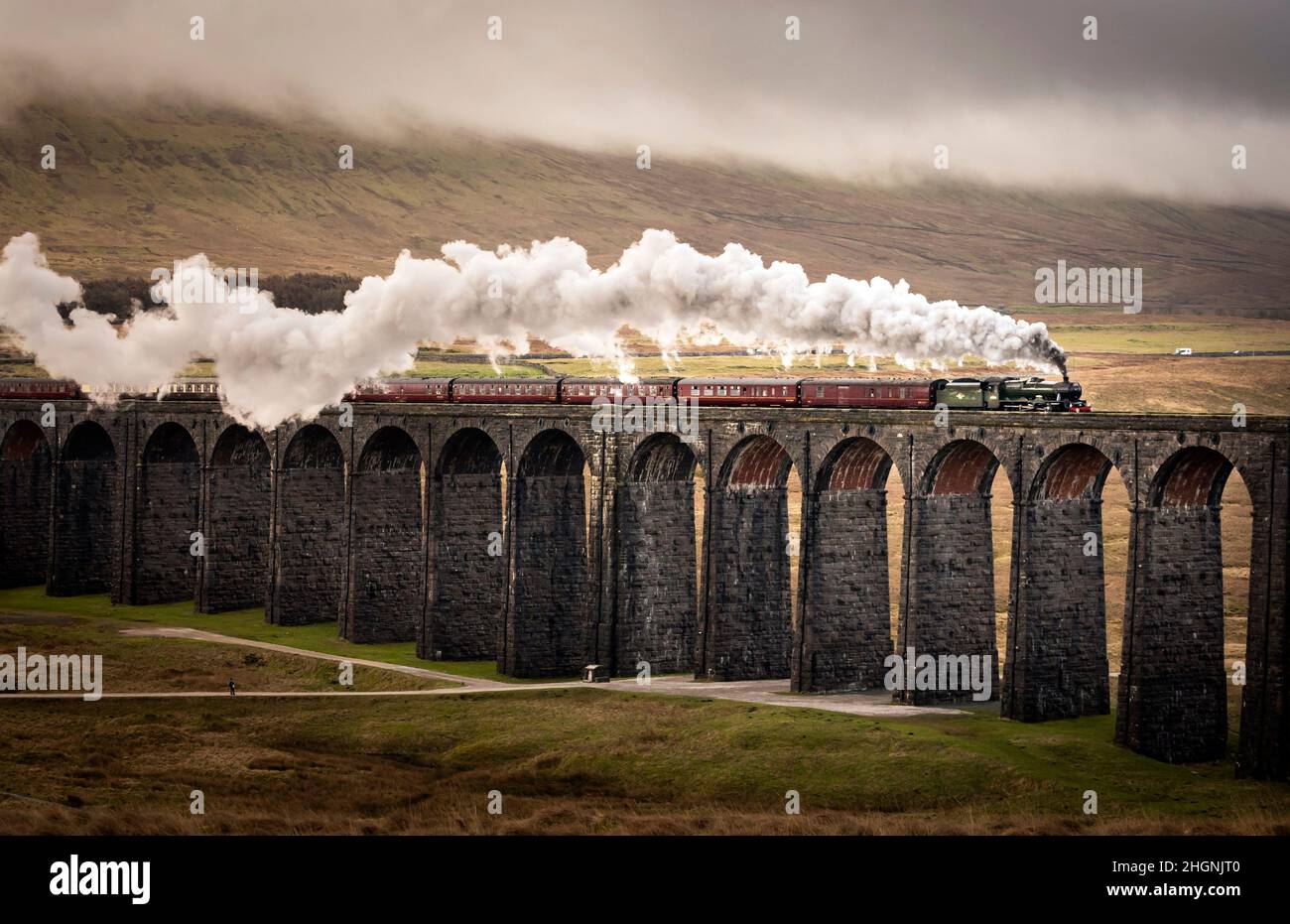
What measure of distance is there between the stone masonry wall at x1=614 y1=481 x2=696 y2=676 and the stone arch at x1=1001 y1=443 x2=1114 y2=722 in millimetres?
17753

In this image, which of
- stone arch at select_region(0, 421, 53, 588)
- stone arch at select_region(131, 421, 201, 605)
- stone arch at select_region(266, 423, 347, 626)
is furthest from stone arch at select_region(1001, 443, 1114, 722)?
stone arch at select_region(0, 421, 53, 588)

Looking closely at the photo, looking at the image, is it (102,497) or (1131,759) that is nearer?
(1131,759)

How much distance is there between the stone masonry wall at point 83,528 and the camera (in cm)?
10275

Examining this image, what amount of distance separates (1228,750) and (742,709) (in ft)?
56.1

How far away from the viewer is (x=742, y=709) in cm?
6412

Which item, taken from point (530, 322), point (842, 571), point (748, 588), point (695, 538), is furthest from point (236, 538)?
point (842, 571)

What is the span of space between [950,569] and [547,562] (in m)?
20.7

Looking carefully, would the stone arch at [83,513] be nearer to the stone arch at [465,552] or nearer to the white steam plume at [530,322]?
the white steam plume at [530,322]

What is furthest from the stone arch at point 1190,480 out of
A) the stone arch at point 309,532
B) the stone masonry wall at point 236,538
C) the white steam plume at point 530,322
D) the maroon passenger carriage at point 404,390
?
the stone masonry wall at point 236,538

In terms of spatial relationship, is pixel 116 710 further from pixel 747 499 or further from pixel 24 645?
pixel 747 499

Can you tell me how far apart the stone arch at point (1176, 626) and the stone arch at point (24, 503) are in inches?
2878

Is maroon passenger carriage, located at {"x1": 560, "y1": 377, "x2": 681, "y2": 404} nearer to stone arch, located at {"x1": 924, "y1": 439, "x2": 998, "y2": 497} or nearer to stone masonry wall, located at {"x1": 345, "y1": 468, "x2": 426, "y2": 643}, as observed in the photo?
stone masonry wall, located at {"x1": 345, "y1": 468, "x2": 426, "y2": 643}

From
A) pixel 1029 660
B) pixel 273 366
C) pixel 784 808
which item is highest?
pixel 273 366

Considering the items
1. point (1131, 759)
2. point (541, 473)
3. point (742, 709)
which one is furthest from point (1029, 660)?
point (541, 473)
